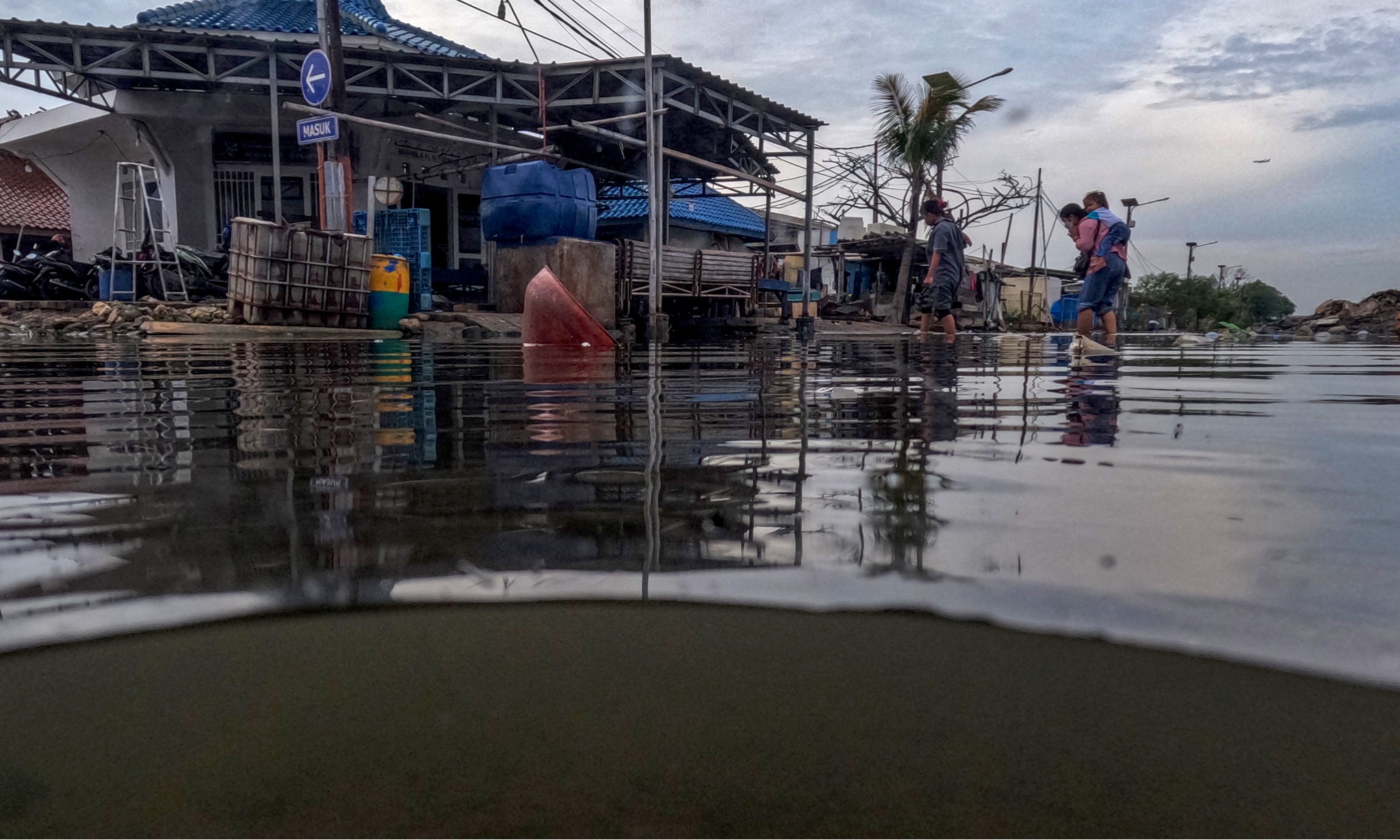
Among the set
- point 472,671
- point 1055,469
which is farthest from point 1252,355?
point 472,671

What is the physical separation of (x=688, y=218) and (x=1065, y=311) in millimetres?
16990

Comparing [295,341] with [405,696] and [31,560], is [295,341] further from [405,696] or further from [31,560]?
[405,696]

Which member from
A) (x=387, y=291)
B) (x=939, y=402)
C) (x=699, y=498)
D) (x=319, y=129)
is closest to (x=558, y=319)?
(x=319, y=129)

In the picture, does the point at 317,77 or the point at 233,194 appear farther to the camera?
the point at 233,194

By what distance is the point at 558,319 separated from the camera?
8.30 metres

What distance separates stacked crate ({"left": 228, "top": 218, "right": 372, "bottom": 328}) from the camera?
10.3 meters

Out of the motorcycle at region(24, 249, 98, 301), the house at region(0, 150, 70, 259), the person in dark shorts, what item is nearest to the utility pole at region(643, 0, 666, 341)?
the person in dark shorts

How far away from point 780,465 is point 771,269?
1877 centimetres

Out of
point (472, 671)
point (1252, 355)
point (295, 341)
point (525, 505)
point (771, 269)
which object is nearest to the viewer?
point (472, 671)

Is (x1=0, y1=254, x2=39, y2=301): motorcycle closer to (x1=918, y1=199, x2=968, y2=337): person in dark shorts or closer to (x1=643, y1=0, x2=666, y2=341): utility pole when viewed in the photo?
(x1=643, y1=0, x2=666, y2=341): utility pole

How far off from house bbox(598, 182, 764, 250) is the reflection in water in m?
14.3

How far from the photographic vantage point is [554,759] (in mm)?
682

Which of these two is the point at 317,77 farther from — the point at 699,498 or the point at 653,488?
the point at 699,498

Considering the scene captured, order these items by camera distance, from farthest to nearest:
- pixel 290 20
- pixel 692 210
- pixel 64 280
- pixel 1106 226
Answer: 1. pixel 692 210
2. pixel 290 20
3. pixel 64 280
4. pixel 1106 226
